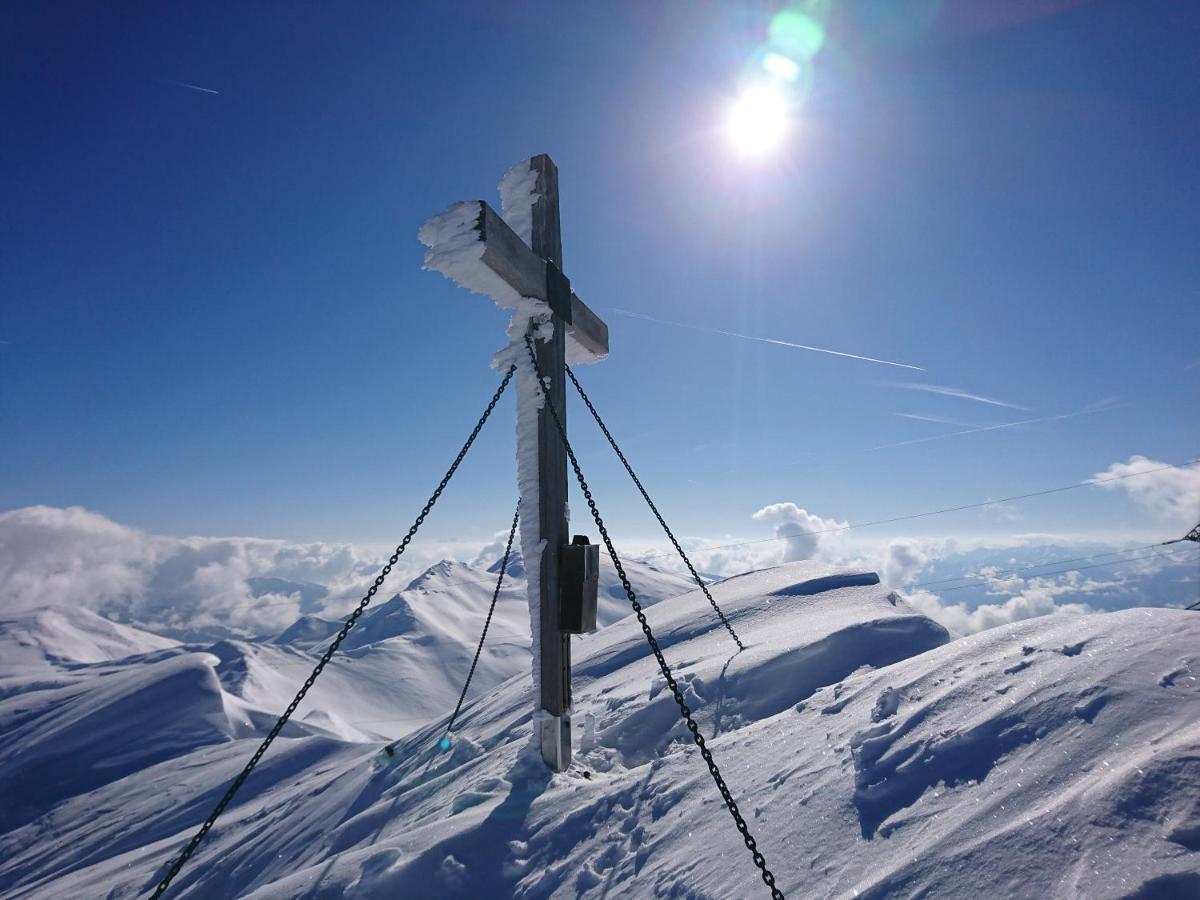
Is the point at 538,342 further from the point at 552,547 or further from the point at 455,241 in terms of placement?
the point at 552,547

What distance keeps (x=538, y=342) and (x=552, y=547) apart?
1.76 metres

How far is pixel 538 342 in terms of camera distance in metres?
4.73

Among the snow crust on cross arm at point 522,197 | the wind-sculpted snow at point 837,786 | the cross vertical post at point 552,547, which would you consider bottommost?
the wind-sculpted snow at point 837,786

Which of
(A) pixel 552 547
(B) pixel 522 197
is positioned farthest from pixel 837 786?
(B) pixel 522 197

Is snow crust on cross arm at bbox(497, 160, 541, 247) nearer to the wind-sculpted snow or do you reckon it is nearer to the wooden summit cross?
the wooden summit cross

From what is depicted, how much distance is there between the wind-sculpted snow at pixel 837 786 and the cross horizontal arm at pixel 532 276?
380cm

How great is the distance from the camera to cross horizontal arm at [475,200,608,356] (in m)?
3.84

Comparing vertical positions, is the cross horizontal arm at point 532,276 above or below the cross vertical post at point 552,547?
above

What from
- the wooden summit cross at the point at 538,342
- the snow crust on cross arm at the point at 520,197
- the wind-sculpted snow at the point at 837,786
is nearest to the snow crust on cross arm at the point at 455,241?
the wooden summit cross at the point at 538,342

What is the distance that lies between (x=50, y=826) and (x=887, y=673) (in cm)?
7636

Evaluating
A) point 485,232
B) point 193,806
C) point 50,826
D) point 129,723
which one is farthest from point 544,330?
point 129,723

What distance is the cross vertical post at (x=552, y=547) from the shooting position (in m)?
4.35

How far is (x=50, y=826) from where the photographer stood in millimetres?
49531

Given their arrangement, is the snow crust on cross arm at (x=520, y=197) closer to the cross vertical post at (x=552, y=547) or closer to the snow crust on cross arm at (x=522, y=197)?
the snow crust on cross arm at (x=522, y=197)
